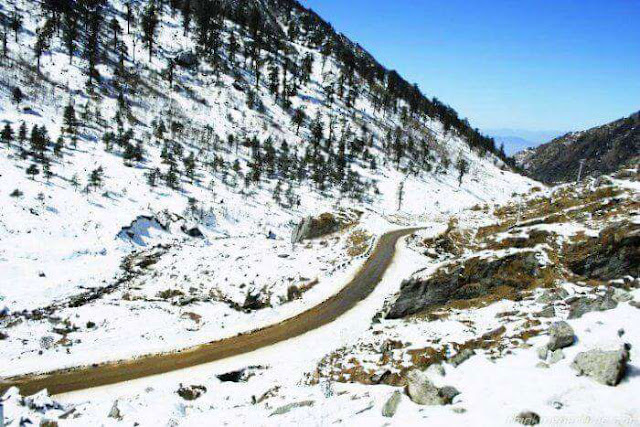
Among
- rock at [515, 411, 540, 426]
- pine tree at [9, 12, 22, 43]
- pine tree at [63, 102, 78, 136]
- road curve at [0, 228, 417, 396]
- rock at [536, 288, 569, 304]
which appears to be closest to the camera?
rock at [515, 411, 540, 426]

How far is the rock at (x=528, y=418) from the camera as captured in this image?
7.30 metres

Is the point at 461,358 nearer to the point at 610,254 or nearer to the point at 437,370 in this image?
the point at 437,370

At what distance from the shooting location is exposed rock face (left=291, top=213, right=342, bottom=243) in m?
40.4

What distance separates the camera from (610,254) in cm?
1524

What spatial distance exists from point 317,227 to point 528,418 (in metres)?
33.5

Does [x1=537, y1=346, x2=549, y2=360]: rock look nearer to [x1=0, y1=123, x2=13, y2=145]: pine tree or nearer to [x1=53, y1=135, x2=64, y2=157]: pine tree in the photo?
[x1=53, y1=135, x2=64, y2=157]: pine tree

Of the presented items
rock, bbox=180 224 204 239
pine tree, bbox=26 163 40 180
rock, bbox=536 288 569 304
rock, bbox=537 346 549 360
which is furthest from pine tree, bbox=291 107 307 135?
rock, bbox=537 346 549 360

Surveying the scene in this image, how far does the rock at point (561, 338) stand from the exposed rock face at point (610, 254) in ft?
20.9

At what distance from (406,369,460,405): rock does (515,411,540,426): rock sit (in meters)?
1.73

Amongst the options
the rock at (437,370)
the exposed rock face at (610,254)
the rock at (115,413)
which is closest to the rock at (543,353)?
the rock at (437,370)

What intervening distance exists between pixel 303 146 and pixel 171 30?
47.0 meters

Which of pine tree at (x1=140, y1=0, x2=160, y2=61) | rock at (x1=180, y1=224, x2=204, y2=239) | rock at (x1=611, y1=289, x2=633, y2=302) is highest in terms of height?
pine tree at (x1=140, y1=0, x2=160, y2=61)

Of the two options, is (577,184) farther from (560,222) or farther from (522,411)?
(522,411)

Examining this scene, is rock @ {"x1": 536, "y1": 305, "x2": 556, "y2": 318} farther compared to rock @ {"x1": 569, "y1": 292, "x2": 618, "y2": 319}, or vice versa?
rock @ {"x1": 536, "y1": 305, "x2": 556, "y2": 318}
